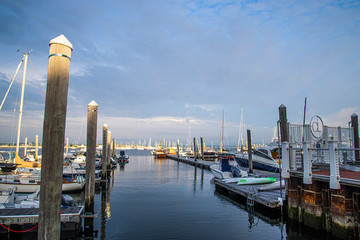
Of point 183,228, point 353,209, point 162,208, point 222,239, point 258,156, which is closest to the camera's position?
point 353,209

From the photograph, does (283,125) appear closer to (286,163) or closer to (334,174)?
(286,163)

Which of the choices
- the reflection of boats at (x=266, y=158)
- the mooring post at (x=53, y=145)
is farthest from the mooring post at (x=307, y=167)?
the reflection of boats at (x=266, y=158)

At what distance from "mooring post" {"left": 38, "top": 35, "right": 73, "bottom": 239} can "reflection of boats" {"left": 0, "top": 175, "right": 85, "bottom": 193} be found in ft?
58.0

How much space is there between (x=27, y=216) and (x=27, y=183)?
1193 centimetres

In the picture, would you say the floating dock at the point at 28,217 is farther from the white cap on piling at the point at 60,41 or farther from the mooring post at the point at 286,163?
the mooring post at the point at 286,163

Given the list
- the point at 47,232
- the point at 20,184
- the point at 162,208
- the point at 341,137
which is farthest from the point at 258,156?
the point at 47,232

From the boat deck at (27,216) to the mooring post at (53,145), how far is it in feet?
21.6

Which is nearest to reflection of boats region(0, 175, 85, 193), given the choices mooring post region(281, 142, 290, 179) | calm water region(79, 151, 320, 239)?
calm water region(79, 151, 320, 239)

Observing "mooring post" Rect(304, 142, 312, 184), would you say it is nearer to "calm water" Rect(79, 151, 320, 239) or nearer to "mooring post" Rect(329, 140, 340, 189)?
"mooring post" Rect(329, 140, 340, 189)

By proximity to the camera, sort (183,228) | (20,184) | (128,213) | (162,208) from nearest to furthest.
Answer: (183,228) < (128,213) < (162,208) < (20,184)

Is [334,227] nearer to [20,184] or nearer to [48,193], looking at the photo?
[48,193]

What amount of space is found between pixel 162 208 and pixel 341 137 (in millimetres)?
13135

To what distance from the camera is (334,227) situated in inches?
367

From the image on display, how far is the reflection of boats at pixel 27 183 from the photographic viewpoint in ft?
61.8
